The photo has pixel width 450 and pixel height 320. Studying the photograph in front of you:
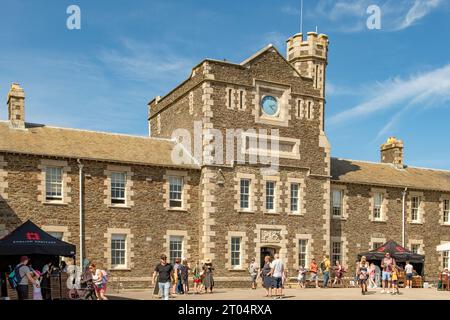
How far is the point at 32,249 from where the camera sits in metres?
18.9

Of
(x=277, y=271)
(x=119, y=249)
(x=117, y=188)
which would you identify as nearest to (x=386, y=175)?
(x=117, y=188)

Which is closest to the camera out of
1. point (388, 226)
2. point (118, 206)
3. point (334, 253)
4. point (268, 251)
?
point (118, 206)

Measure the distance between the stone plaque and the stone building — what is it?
0.06m

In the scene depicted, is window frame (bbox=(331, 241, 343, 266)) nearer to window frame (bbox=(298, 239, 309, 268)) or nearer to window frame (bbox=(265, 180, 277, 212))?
window frame (bbox=(298, 239, 309, 268))

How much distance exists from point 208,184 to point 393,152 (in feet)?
59.8

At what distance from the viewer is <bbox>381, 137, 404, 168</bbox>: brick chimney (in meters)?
42.2

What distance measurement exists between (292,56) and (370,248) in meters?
13.5

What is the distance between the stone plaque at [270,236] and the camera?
31.5m

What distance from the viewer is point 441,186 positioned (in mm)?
40000

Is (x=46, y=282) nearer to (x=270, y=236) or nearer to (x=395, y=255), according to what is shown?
(x=270, y=236)

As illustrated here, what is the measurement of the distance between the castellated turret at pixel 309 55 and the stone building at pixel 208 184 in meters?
4.81

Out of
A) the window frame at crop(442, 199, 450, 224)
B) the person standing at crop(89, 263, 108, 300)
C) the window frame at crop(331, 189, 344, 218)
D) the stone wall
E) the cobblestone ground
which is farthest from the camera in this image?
the window frame at crop(442, 199, 450, 224)

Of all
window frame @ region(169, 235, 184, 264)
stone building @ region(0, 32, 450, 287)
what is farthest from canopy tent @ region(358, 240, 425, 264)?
window frame @ region(169, 235, 184, 264)
